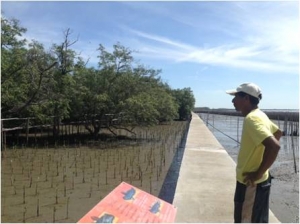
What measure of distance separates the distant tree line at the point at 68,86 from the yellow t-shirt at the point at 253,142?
1323 centimetres

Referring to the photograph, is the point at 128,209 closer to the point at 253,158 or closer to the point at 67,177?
the point at 253,158

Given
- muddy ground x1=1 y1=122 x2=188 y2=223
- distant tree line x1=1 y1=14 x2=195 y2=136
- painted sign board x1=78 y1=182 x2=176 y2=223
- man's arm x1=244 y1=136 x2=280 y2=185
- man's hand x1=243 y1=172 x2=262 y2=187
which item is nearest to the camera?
man's arm x1=244 y1=136 x2=280 y2=185

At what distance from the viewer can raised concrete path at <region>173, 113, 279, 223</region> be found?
17.6 feet

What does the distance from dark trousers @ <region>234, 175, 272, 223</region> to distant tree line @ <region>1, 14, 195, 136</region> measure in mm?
13212

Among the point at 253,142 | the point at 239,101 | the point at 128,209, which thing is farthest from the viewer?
the point at 128,209

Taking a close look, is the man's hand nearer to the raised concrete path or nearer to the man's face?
the man's face

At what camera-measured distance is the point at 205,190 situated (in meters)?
6.83

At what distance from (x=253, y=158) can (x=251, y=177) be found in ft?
0.57

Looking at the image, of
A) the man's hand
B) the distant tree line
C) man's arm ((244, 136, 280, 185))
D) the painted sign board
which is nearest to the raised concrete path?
the painted sign board

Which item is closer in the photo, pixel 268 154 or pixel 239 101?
pixel 268 154

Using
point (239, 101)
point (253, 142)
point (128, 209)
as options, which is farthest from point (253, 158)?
point (128, 209)

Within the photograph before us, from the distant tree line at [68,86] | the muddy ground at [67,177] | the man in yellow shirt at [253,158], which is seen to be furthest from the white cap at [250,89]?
the distant tree line at [68,86]

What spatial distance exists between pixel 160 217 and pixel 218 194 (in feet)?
7.73

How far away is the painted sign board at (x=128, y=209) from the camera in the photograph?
13.1ft
